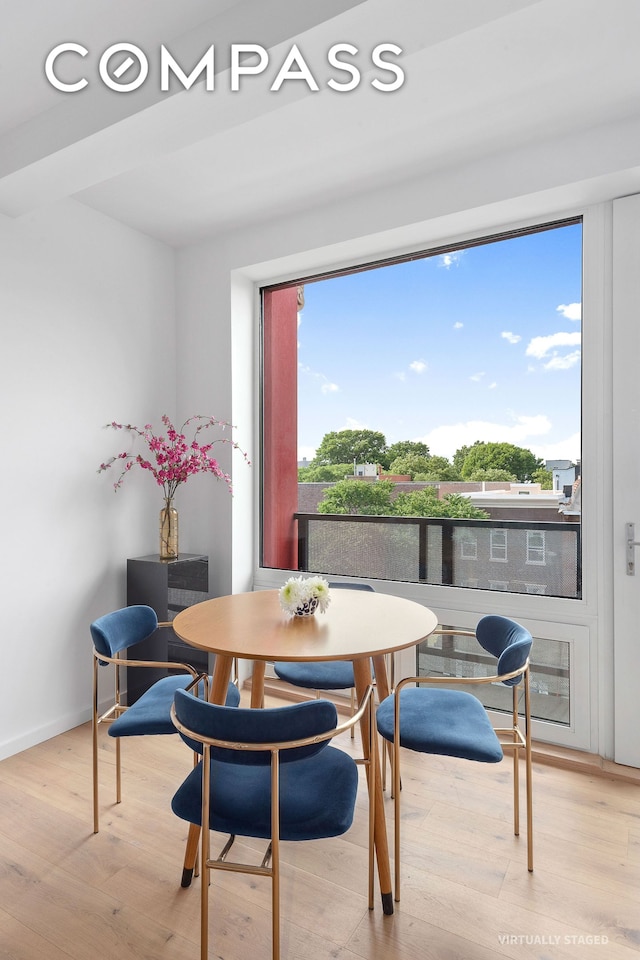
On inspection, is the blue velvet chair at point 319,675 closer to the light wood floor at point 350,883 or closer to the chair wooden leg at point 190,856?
the light wood floor at point 350,883

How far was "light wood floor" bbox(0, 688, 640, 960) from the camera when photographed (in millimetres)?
1641

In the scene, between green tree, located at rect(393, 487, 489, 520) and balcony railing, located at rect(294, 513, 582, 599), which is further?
green tree, located at rect(393, 487, 489, 520)

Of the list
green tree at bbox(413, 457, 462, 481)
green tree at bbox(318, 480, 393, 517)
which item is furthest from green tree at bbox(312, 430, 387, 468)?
green tree at bbox(413, 457, 462, 481)

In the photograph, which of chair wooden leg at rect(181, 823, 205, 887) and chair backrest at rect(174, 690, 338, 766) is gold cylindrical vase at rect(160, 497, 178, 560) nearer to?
chair wooden leg at rect(181, 823, 205, 887)

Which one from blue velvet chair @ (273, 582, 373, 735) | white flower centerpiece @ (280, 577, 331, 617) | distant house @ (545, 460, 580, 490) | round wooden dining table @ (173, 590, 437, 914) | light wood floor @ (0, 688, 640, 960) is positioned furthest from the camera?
distant house @ (545, 460, 580, 490)

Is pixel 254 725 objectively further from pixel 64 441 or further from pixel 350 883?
pixel 64 441

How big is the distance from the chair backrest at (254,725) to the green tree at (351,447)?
6.85ft

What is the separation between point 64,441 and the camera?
10.1 ft

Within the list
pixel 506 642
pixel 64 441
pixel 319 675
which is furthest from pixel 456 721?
pixel 64 441

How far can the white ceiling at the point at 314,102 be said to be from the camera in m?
1.79

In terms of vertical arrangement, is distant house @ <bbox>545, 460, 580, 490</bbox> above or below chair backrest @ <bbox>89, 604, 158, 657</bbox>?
above

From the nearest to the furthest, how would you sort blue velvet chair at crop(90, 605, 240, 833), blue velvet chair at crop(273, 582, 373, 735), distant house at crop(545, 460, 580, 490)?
blue velvet chair at crop(90, 605, 240, 833)
blue velvet chair at crop(273, 582, 373, 735)
distant house at crop(545, 460, 580, 490)

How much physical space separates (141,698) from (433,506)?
5.84 ft

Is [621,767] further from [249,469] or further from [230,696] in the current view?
[249,469]
